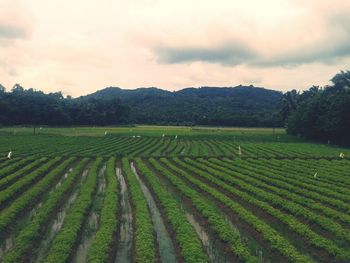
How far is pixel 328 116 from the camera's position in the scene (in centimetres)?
7388

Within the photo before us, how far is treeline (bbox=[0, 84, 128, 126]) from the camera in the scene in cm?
11588

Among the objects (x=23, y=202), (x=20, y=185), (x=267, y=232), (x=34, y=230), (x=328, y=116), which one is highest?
(x=328, y=116)

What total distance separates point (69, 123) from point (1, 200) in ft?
348

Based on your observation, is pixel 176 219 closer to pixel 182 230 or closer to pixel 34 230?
pixel 182 230

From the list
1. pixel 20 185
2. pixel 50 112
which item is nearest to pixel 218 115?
pixel 50 112

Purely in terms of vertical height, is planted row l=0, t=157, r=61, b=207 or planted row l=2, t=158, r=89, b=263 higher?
planted row l=0, t=157, r=61, b=207

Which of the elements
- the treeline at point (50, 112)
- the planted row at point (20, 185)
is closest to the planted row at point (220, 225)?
the planted row at point (20, 185)

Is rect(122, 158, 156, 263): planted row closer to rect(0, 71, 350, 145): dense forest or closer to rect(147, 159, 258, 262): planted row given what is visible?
rect(147, 159, 258, 262): planted row

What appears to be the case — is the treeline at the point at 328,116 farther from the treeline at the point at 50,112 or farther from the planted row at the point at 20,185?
the treeline at the point at 50,112

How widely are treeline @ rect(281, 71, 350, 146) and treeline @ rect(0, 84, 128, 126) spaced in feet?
220

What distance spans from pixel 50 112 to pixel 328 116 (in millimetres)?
83686

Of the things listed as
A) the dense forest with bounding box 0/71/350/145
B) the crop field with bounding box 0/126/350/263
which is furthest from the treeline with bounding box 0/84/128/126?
the crop field with bounding box 0/126/350/263

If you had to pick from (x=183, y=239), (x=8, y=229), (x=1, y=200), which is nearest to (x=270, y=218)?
(x=183, y=239)

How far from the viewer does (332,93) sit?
3275 inches
